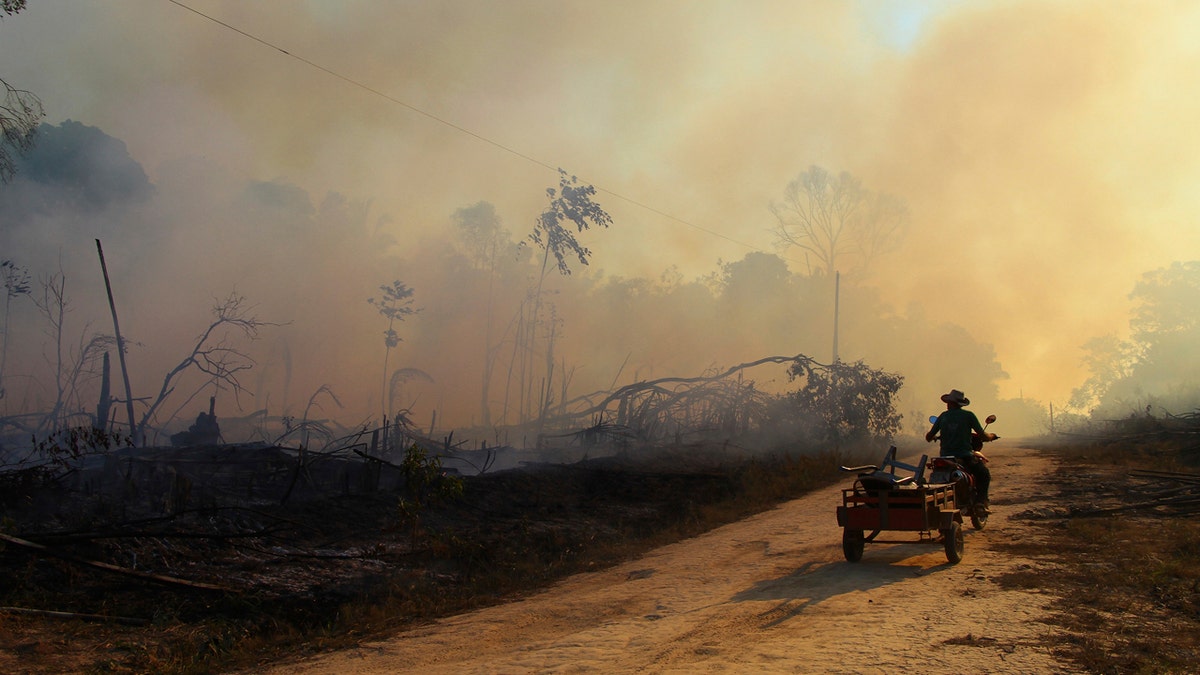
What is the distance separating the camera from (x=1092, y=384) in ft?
188

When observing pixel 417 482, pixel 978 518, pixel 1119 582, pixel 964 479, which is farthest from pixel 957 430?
pixel 417 482

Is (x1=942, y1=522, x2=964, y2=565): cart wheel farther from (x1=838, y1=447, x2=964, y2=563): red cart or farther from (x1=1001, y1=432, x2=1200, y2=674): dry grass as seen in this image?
(x1=1001, y1=432, x2=1200, y2=674): dry grass

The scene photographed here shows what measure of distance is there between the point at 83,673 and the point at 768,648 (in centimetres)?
617

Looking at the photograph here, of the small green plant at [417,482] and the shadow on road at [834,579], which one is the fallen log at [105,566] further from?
the shadow on road at [834,579]

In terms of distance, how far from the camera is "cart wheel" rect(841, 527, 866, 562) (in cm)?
895

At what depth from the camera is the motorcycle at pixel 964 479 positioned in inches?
376

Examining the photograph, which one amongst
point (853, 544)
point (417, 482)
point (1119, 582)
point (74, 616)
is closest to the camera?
point (1119, 582)

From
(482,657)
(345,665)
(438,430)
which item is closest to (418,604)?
(345,665)

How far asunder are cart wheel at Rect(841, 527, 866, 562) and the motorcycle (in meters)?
1.28

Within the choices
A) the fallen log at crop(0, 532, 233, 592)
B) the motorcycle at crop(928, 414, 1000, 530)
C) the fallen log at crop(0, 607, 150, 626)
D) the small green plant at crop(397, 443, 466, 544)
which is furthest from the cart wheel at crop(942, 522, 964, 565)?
the fallen log at crop(0, 607, 150, 626)

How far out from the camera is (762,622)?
686 cm

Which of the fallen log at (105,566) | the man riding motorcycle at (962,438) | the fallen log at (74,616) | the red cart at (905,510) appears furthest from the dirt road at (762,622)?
the fallen log at (105,566)

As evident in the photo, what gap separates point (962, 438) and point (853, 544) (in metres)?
2.45

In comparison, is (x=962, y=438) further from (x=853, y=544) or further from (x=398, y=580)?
(x=398, y=580)
